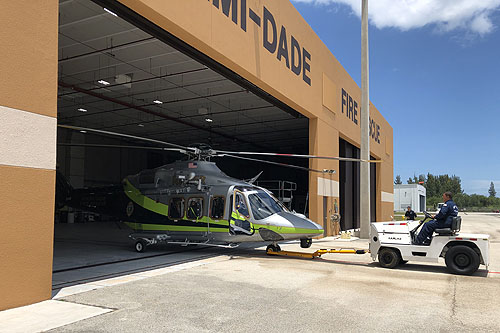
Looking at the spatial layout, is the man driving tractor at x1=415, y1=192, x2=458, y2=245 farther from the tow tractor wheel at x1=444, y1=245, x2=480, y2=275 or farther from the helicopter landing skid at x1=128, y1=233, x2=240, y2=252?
the helicopter landing skid at x1=128, y1=233, x2=240, y2=252

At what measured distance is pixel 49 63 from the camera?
6.45 m

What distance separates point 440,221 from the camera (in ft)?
30.3

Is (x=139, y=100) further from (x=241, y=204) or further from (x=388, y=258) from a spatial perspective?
(x=388, y=258)

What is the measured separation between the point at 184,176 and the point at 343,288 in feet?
22.4

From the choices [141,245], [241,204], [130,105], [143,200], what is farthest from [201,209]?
[130,105]

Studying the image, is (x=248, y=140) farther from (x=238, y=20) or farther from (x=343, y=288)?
(x=343, y=288)

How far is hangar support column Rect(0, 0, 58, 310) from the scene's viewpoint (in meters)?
5.75

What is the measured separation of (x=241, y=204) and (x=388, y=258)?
443 centimetres

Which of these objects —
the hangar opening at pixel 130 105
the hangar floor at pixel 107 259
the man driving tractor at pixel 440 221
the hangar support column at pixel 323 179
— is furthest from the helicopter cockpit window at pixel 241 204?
the hangar support column at pixel 323 179

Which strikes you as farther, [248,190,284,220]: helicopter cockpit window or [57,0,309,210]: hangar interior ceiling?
[57,0,309,210]: hangar interior ceiling

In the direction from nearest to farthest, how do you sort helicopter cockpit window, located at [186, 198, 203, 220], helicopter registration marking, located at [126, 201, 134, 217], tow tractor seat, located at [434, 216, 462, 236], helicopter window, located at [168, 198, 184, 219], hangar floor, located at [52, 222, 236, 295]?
hangar floor, located at [52, 222, 236, 295], tow tractor seat, located at [434, 216, 462, 236], helicopter cockpit window, located at [186, 198, 203, 220], helicopter window, located at [168, 198, 184, 219], helicopter registration marking, located at [126, 201, 134, 217]

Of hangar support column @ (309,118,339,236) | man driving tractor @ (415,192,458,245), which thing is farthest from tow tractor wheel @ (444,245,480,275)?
hangar support column @ (309,118,339,236)

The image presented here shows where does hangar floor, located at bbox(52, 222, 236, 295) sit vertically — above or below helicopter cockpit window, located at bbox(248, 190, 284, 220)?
below

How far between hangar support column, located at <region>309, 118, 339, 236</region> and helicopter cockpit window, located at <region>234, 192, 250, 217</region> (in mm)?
6655
